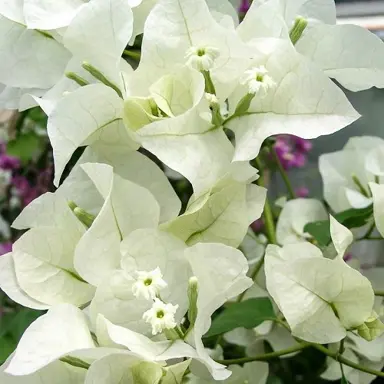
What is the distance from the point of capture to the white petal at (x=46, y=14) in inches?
15.7

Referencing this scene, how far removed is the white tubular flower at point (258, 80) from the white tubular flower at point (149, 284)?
116 mm

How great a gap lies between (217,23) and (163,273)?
0.15 m

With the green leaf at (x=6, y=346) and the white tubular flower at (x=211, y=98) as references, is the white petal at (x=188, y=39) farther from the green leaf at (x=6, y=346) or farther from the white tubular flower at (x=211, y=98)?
the green leaf at (x=6, y=346)

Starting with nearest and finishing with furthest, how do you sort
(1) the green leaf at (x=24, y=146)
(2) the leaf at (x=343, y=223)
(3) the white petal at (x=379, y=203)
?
(3) the white petal at (x=379, y=203)
(2) the leaf at (x=343, y=223)
(1) the green leaf at (x=24, y=146)

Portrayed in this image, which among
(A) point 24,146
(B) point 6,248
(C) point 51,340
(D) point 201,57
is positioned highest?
(D) point 201,57

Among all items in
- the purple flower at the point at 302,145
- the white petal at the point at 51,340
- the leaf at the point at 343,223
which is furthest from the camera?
the purple flower at the point at 302,145

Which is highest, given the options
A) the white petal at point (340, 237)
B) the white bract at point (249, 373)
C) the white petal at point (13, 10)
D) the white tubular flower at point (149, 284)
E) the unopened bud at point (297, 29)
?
the white petal at point (13, 10)

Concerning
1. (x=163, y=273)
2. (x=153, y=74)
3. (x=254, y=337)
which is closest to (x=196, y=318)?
(x=163, y=273)

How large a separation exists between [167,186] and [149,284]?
85 millimetres

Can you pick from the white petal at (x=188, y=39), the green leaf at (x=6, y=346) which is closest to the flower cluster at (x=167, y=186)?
the white petal at (x=188, y=39)

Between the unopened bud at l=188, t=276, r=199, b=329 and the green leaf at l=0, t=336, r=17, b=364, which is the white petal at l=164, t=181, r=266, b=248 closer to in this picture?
the unopened bud at l=188, t=276, r=199, b=329

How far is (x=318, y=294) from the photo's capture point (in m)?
0.39

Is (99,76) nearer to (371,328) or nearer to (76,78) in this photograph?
(76,78)

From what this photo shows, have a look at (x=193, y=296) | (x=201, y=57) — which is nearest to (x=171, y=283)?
(x=193, y=296)
